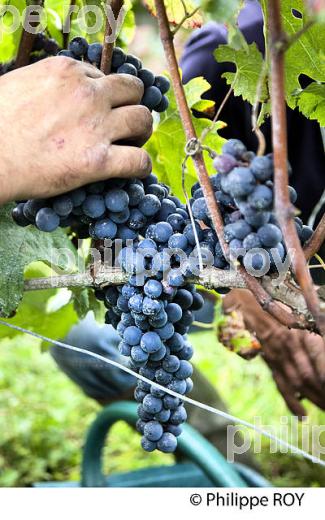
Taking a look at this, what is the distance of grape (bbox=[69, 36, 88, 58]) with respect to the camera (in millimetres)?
809

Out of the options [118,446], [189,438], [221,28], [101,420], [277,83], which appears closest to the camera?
[277,83]

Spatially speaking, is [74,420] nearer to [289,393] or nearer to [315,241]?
[289,393]

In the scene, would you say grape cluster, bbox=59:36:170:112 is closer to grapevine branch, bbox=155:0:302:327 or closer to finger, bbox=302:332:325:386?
grapevine branch, bbox=155:0:302:327

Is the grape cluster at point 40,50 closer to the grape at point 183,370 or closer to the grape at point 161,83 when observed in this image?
the grape at point 161,83

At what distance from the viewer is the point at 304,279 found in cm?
58

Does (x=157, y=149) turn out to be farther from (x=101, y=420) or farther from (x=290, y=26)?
(x=101, y=420)

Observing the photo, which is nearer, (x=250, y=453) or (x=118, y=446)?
(x=250, y=453)

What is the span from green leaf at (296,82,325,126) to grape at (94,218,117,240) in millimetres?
288

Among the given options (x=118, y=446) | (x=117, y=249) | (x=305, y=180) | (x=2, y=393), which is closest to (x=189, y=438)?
(x=305, y=180)

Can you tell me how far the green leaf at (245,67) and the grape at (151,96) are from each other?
90mm

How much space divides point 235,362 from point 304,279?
2761mm

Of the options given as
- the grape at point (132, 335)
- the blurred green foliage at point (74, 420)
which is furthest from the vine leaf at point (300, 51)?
the blurred green foliage at point (74, 420)

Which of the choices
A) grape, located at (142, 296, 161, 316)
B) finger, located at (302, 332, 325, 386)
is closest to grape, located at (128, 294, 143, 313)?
grape, located at (142, 296, 161, 316)
